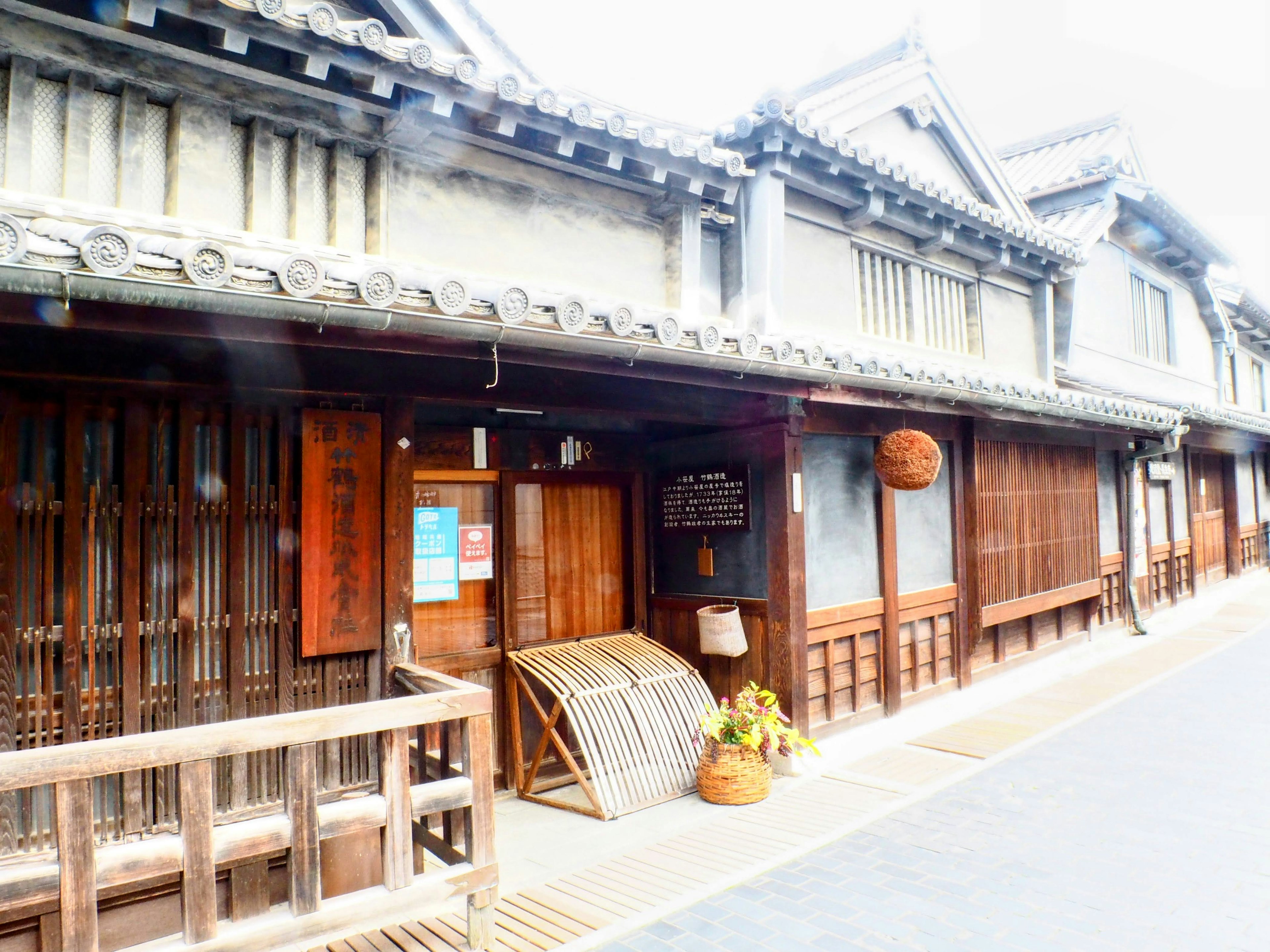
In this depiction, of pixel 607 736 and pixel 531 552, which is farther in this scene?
pixel 531 552

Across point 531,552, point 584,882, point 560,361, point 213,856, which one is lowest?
point 584,882

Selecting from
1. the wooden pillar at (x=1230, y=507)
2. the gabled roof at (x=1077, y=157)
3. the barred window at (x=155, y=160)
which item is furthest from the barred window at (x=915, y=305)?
the wooden pillar at (x=1230, y=507)

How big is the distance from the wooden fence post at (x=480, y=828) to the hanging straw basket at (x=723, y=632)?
10.7ft

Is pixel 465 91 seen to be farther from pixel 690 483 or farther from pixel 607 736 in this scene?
pixel 607 736

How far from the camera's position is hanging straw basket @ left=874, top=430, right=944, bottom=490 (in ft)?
26.1

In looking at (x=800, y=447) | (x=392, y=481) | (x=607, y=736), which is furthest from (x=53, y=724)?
(x=800, y=447)

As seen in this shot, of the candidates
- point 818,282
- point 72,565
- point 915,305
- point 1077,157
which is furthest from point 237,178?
point 1077,157

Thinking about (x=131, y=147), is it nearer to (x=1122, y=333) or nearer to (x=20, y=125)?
(x=20, y=125)

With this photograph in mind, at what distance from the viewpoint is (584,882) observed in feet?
16.8

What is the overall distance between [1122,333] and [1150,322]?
188cm

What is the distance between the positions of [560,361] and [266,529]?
206 centimetres

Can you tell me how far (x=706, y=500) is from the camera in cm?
777

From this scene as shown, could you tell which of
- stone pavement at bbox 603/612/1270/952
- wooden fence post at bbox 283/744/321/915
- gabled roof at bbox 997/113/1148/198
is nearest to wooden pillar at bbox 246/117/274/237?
wooden fence post at bbox 283/744/321/915

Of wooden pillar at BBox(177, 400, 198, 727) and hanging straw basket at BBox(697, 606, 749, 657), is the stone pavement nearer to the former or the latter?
hanging straw basket at BBox(697, 606, 749, 657)
